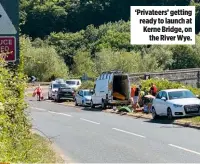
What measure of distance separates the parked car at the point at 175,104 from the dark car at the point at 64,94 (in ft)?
68.2

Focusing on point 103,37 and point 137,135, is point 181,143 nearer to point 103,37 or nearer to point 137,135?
point 137,135

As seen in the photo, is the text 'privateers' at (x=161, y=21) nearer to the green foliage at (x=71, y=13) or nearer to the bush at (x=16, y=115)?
the bush at (x=16, y=115)

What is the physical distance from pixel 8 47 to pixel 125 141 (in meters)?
9.42

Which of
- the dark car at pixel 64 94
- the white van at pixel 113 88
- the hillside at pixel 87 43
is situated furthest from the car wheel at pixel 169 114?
the dark car at pixel 64 94

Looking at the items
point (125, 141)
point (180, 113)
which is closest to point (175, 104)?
point (180, 113)

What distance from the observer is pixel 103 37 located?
11975 centimetres

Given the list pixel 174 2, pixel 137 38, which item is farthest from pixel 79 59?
pixel 137 38

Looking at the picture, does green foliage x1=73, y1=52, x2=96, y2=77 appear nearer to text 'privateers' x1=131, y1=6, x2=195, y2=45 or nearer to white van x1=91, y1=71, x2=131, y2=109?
white van x1=91, y1=71, x2=131, y2=109

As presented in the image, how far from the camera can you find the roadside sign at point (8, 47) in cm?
862

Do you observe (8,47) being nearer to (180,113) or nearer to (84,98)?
(180,113)

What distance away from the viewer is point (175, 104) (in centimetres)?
2478

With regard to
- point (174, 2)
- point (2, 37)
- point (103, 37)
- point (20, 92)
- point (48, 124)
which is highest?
point (174, 2)

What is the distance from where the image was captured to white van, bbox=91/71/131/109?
3538 centimetres

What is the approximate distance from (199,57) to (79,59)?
65.7ft
